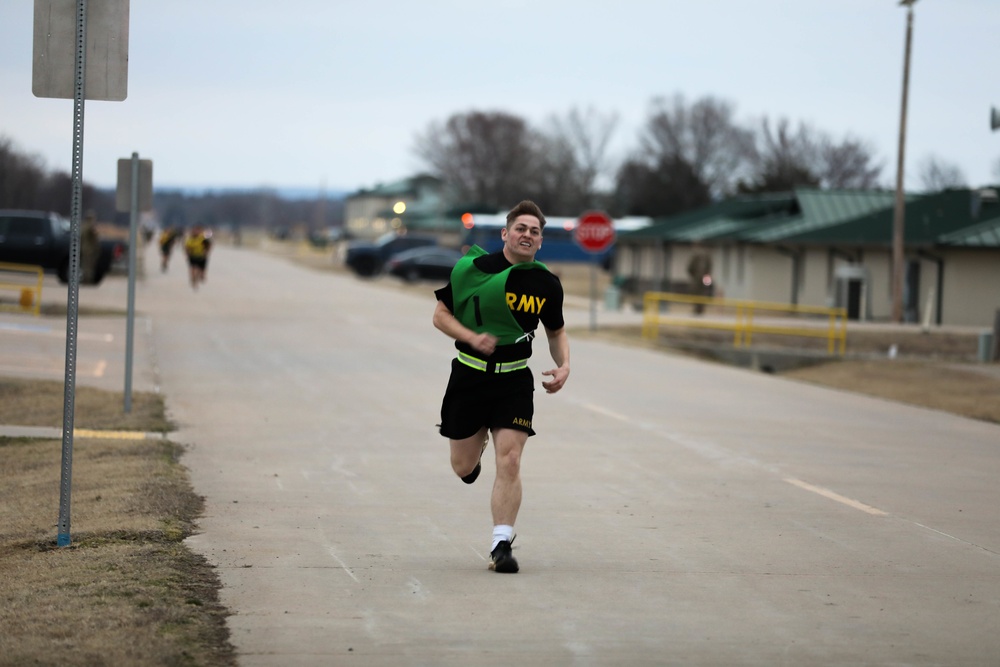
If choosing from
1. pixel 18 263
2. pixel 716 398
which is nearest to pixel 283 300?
pixel 18 263

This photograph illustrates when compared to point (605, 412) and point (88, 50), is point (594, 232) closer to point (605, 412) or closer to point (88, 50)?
point (605, 412)

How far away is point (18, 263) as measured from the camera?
40.7 metres

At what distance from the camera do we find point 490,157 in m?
129

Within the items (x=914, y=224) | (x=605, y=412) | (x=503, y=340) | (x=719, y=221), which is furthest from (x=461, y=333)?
(x=719, y=221)

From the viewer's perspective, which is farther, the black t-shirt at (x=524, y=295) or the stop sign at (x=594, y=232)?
the stop sign at (x=594, y=232)

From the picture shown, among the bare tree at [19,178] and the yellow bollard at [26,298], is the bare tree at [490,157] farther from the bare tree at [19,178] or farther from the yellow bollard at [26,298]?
the yellow bollard at [26,298]

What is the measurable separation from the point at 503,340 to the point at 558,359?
1.37 ft

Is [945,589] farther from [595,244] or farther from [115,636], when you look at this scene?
[595,244]

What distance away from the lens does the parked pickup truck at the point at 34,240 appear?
131ft

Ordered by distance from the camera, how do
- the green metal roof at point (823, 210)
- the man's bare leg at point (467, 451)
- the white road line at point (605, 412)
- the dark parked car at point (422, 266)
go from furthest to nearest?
1. the dark parked car at point (422, 266)
2. the green metal roof at point (823, 210)
3. the white road line at point (605, 412)
4. the man's bare leg at point (467, 451)

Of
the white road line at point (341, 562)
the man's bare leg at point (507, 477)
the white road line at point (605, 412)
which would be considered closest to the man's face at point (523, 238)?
the man's bare leg at point (507, 477)

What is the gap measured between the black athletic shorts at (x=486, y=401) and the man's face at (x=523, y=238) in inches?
25.0

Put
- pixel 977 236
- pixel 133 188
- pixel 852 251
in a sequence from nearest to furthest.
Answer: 1. pixel 133 188
2. pixel 977 236
3. pixel 852 251

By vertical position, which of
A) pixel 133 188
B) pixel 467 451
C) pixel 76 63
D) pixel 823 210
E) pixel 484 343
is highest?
pixel 823 210
